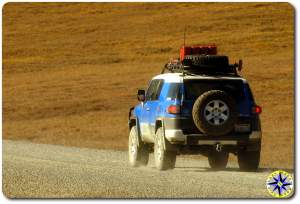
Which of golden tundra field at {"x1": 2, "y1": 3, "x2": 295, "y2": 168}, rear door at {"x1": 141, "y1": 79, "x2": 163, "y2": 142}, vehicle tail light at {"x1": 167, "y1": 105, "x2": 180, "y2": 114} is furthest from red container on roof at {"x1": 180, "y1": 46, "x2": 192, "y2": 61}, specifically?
golden tundra field at {"x1": 2, "y1": 3, "x2": 295, "y2": 168}

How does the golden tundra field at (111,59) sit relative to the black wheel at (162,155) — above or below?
below

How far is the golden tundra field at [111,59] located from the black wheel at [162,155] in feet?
18.6

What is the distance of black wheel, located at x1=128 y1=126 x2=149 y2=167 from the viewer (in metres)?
15.6

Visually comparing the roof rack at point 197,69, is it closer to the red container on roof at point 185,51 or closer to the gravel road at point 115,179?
the red container on roof at point 185,51

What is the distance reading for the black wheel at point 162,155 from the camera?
14141 millimetres

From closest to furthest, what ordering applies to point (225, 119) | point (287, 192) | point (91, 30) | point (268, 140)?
1. point (287, 192)
2. point (225, 119)
3. point (268, 140)
4. point (91, 30)

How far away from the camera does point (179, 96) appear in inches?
551

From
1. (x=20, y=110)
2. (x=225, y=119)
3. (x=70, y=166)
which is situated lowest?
(x=20, y=110)

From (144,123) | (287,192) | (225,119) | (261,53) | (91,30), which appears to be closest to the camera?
(287,192)

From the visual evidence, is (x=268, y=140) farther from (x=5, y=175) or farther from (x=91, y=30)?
(x=91, y=30)

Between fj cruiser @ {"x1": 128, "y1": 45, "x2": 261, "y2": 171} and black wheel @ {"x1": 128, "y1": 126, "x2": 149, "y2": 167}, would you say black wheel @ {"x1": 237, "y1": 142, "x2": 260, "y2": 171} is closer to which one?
fj cruiser @ {"x1": 128, "y1": 45, "x2": 261, "y2": 171}

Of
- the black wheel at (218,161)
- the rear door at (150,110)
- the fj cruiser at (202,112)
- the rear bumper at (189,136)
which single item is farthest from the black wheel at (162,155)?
the black wheel at (218,161)

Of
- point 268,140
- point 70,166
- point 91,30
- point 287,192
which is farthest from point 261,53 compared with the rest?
point 287,192

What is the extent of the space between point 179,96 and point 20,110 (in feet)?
68.9
